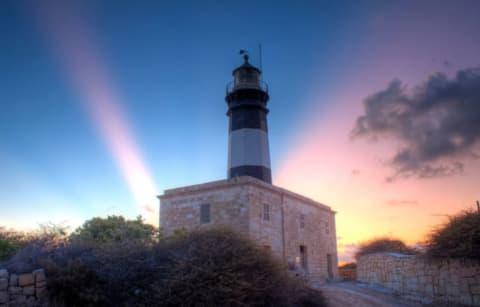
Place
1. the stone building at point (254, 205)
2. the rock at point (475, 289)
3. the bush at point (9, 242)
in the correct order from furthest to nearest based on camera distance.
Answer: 1. the stone building at point (254, 205)
2. the rock at point (475, 289)
3. the bush at point (9, 242)

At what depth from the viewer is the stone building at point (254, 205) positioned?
1655cm

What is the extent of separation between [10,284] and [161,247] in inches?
143

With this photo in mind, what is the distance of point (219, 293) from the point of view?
8.86 m

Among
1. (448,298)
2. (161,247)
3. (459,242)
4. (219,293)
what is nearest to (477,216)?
(459,242)

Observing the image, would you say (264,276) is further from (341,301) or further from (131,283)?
(341,301)

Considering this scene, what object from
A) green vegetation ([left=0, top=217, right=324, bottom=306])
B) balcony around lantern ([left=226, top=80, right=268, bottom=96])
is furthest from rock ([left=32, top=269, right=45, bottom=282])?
balcony around lantern ([left=226, top=80, right=268, bottom=96])

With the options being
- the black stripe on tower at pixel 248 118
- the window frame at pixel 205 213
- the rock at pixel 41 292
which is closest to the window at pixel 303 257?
the window frame at pixel 205 213

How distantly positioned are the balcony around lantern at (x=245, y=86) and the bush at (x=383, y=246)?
11259 mm

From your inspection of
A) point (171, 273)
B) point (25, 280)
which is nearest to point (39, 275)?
point (25, 280)

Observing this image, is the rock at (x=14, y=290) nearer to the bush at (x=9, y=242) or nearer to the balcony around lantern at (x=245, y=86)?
the bush at (x=9, y=242)

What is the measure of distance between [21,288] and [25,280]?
0.57 ft

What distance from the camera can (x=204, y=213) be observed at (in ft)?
57.0

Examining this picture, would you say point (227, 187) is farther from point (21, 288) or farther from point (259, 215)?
point (21, 288)

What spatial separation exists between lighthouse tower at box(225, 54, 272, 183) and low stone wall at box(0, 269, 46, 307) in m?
12.5
